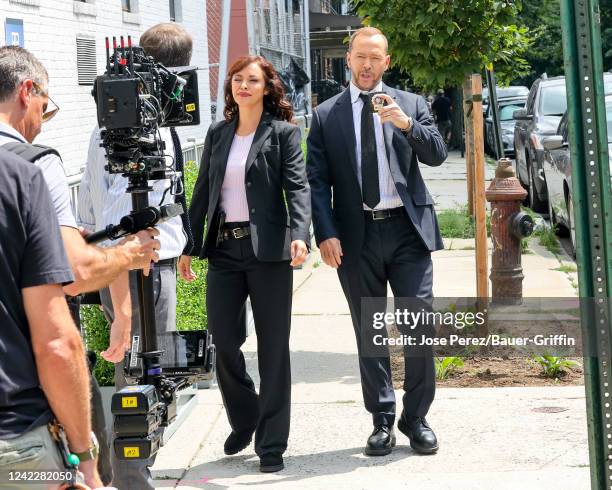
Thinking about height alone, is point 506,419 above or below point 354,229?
below

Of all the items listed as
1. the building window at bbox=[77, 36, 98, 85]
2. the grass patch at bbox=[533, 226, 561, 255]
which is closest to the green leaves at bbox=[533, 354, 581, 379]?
the building window at bbox=[77, 36, 98, 85]

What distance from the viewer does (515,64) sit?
11492 millimetres

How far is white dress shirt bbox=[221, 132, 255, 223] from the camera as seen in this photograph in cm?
555

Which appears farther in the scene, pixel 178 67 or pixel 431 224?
pixel 431 224

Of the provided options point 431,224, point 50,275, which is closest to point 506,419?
point 431,224

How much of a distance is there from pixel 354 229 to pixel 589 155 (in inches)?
88.0

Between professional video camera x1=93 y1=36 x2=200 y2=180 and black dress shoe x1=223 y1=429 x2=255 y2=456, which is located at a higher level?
professional video camera x1=93 y1=36 x2=200 y2=180

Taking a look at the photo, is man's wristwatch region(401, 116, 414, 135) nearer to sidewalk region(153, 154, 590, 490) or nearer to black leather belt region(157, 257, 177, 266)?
black leather belt region(157, 257, 177, 266)

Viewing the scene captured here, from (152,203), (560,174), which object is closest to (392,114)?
(152,203)

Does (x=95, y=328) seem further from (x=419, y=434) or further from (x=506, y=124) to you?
(x=506, y=124)

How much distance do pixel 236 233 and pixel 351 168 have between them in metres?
0.70

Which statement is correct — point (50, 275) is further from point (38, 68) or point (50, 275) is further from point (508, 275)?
point (508, 275)

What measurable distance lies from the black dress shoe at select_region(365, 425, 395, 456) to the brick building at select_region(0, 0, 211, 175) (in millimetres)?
4413

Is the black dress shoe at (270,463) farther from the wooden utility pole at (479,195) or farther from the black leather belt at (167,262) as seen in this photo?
the wooden utility pole at (479,195)
